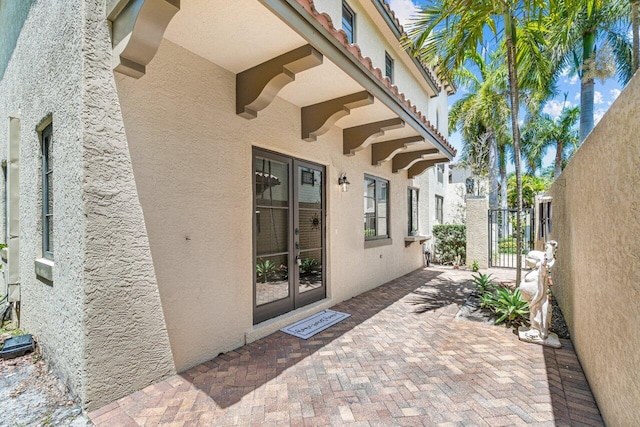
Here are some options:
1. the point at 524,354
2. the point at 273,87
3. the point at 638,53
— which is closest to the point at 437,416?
the point at 524,354

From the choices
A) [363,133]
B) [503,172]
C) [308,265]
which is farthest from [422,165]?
[503,172]

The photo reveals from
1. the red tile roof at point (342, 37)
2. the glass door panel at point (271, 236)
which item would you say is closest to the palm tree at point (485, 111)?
the red tile roof at point (342, 37)

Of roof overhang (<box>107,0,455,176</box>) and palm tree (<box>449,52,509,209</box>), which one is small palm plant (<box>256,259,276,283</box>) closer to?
roof overhang (<box>107,0,455,176</box>)

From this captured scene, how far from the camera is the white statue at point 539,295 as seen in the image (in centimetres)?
459

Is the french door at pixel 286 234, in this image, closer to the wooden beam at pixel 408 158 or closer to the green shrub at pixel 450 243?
the wooden beam at pixel 408 158

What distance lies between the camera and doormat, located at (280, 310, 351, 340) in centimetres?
508

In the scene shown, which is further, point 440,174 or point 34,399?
point 440,174

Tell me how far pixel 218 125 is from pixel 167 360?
311 cm

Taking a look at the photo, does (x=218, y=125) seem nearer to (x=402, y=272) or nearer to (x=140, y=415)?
(x=140, y=415)

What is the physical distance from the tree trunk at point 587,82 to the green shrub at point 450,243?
9.63m

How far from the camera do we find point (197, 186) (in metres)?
4.01

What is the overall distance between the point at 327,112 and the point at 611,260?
4.29 metres

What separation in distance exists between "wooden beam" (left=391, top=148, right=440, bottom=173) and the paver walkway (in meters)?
5.22

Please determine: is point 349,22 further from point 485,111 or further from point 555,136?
point 555,136
